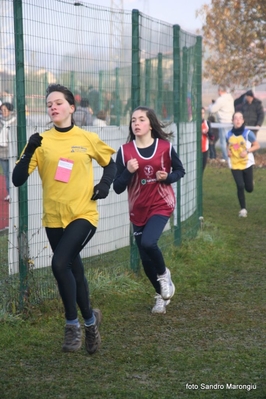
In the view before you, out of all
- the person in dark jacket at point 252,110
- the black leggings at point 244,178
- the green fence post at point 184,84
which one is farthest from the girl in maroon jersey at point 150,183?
the person in dark jacket at point 252,110

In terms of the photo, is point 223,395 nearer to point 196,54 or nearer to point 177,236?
point 177,236

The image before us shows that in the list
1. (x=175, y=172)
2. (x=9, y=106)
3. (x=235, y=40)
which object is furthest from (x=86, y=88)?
(x=235, y=40)

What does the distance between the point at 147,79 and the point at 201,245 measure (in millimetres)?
2337

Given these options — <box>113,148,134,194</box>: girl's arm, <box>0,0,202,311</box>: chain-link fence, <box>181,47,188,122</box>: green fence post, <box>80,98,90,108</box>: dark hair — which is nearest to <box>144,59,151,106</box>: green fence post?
<box>0,0,202,311</box>: chain-link fence

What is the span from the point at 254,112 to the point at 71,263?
2012 cm

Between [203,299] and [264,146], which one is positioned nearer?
[203,299]

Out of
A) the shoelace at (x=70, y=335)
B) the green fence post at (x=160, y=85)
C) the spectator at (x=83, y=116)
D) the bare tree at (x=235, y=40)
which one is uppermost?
the bare tree at (x=235, y=40)

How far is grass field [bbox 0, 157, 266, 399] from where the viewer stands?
5.30 m

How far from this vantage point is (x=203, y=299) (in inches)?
314

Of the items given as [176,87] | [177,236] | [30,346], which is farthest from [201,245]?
[30,346]

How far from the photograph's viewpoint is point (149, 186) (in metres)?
7.34

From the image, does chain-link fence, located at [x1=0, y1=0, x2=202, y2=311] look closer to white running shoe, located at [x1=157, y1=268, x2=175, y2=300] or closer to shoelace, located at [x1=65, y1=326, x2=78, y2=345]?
white running shoe, located at [x1=157, y1=268, x2=175, y2=300]

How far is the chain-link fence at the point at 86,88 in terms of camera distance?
6945 millimetres

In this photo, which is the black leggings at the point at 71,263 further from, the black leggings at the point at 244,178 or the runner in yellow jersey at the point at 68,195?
the black leggings at the point at 244,178
